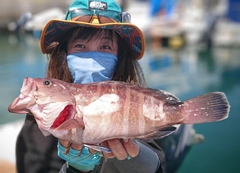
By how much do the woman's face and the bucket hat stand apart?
Answer: 0.08m

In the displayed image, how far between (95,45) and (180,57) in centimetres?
1225

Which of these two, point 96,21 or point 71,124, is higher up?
A: point 96,21

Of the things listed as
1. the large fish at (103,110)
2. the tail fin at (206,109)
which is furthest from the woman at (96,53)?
the tail fin at (206,109)

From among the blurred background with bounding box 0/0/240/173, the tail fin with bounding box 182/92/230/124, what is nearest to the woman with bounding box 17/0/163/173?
the tail fin with bounding box 182/92/230/124

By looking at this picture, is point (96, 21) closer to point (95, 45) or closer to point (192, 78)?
point (95, 45)

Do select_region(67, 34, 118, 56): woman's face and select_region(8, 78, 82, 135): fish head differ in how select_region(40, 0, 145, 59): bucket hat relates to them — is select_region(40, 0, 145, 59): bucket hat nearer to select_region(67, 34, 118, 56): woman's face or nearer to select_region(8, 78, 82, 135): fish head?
select_region(67, 34, 118, 56): woman's face

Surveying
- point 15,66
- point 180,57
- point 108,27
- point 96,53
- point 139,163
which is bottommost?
point 180,57

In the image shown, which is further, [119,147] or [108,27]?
[108,27]

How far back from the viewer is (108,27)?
193 cm

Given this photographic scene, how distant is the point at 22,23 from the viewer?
4414mm

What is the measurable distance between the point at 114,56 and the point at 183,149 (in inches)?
79.0

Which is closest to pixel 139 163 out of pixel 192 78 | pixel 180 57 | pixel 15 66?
pixel 192 78

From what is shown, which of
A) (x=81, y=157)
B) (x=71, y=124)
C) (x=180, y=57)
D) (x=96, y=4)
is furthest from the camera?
(x=180, y=57)

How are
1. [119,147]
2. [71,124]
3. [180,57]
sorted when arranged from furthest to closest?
[180,57] < [119,147] < [71,124]
